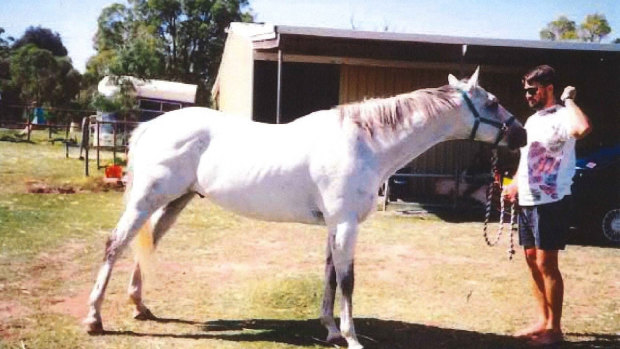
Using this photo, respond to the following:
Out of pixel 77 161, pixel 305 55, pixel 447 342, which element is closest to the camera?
pixel 447 342

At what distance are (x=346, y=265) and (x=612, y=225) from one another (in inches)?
240

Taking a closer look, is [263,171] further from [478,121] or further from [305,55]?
[305,55]

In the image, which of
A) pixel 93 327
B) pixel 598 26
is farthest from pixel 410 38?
pixel 598 26

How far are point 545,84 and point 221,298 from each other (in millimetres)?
3291

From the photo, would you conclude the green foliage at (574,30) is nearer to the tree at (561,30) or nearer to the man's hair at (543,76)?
the tree at (561,30)

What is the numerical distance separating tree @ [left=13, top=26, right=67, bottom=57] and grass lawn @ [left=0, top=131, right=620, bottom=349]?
24.1 m

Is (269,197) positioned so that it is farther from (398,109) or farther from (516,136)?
(516,136)

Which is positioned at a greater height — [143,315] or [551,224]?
[551,224]

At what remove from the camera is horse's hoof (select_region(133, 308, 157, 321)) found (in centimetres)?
421

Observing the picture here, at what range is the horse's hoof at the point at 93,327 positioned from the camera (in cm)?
384

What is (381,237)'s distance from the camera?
777 cm

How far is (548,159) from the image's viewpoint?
153 inches

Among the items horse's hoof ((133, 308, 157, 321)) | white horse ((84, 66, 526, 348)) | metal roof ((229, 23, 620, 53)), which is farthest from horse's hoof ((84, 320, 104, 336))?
metal roof ((229, 23, 620, 53))

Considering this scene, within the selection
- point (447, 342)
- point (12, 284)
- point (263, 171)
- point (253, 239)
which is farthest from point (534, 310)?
point (12, 284)
